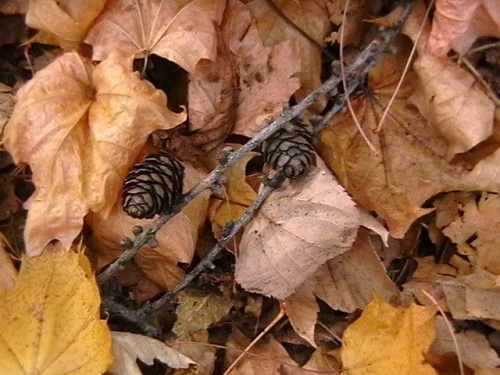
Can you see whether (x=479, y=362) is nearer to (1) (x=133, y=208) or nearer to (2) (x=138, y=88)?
(1) (x=133, y=208)

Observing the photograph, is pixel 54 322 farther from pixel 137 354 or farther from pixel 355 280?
pixel 355 280

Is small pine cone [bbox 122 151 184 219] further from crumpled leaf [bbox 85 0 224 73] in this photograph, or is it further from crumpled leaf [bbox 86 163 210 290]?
crumpled leaf [bbox 85 0 224 73]

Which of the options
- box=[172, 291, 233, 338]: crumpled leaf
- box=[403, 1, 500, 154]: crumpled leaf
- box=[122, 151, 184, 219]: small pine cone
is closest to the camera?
box=[122, 151, 184, 219]: small pine cone

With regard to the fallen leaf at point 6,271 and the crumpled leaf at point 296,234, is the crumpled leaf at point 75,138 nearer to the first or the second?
the fallen leaf at point 6,271

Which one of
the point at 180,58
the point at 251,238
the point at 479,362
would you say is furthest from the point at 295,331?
the point at 180,58

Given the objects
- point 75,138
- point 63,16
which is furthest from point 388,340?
point 63,16

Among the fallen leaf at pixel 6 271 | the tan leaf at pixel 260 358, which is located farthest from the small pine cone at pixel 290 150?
the fallen leaf at pixel 6 271

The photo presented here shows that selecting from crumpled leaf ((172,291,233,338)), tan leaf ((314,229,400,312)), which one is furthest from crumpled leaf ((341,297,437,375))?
crumpled leaf ((172,291,233,338))
